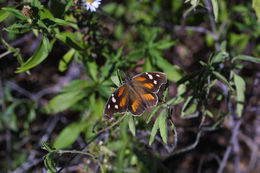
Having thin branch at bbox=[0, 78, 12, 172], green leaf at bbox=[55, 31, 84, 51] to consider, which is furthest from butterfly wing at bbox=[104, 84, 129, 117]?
thin branch at bbox=[0, 78, 12, 172]

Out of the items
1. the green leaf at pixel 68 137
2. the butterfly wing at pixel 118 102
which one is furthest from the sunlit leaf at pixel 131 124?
the green leaf at pixel 68 137

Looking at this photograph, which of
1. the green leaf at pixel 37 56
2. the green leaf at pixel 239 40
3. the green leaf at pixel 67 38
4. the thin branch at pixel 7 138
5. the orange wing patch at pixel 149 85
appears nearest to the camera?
the orange wing patch at pixel 149 85

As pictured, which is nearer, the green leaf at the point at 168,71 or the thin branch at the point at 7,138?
the green leaf at the point at 168,71

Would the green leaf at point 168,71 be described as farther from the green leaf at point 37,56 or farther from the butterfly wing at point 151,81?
the green leaf at point 37,56

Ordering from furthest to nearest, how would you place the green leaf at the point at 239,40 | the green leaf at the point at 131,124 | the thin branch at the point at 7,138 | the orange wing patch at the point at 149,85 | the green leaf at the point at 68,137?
the green leaf at the point at 239,40 < the thin branch at the point at 7,138 < the green leaf at the point at 68,137 < the orange wing patch at the point at 149,85 < the green leaf at the point at 131,124

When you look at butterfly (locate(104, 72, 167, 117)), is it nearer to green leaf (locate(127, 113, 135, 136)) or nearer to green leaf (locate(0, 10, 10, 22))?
green leaf (locate(127, 113, 135, 136))

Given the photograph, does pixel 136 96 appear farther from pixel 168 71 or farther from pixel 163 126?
pixel 168 71

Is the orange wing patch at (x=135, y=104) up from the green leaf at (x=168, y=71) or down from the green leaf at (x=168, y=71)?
down

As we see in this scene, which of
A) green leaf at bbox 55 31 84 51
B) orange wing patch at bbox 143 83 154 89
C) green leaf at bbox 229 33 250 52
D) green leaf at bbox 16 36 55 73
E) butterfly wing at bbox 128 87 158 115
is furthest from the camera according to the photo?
green leaf at bbox 229 33 250 52
